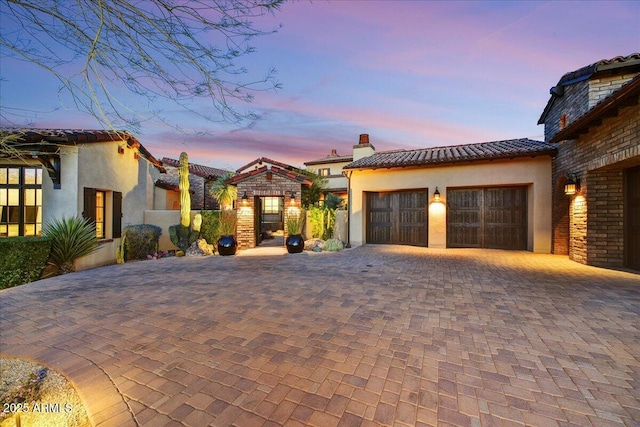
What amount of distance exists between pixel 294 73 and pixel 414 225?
8.92m

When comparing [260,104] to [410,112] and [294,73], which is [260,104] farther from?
[410,112]

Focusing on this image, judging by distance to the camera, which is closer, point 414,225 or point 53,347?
point 53,347

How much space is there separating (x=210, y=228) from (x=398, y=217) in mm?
8055

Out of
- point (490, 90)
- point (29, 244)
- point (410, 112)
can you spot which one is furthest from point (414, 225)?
point (29, 244)

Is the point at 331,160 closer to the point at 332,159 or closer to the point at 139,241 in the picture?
the point at 332,159

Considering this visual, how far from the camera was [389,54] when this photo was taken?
574 centimetres

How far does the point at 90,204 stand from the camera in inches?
295

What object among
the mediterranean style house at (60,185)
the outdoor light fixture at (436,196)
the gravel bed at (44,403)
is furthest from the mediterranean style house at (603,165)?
the mediterranean style house at (60,185)

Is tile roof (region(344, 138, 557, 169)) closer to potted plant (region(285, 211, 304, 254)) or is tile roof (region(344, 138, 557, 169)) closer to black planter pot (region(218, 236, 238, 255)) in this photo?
potted plant (region(285, 211, 304, 254))

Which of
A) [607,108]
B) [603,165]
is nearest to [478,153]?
[603,165]

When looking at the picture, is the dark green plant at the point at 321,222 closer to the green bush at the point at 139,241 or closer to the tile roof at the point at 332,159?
the green bush at the point at 139,241

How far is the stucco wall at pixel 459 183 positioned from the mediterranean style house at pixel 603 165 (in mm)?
1095

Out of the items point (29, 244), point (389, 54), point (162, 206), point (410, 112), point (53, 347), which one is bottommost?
point (53, 347)

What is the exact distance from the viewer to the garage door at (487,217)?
9.74 metres
